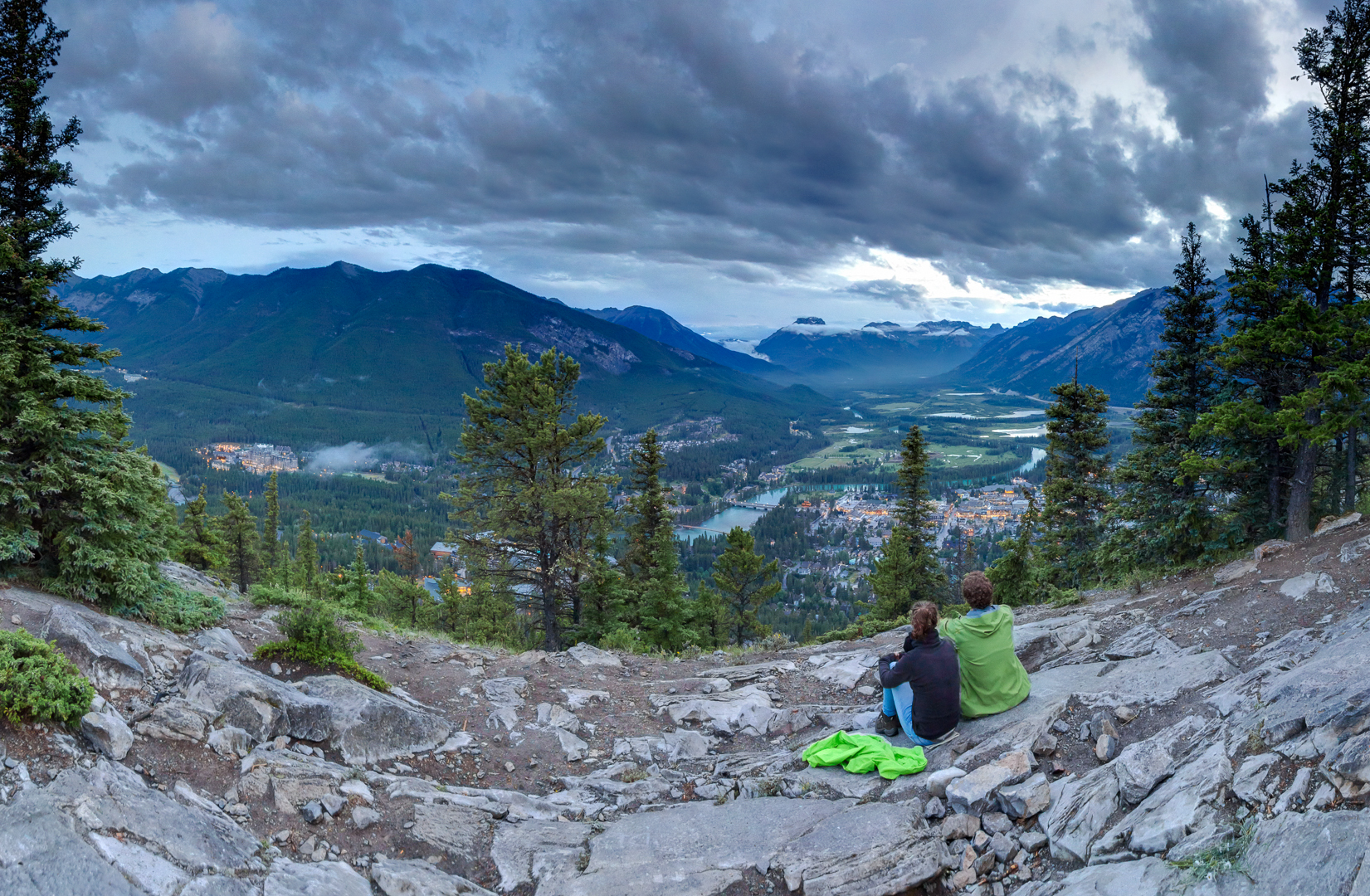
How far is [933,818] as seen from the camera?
6.46 m

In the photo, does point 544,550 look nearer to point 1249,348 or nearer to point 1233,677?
point 1233,677

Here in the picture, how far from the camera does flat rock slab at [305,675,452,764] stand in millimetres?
8297

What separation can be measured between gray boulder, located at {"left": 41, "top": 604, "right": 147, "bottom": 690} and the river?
126026mm

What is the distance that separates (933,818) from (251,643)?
10.7m

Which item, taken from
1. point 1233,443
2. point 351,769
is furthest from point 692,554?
point 351,769

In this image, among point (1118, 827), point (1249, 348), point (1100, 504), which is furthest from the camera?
point (1100, 504)

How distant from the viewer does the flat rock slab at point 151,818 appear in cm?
525

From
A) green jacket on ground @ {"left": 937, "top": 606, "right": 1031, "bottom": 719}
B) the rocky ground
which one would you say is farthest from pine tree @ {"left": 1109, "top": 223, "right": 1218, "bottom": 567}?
green jacket on ground @ {"left": 937, "top": 606, "right": 1031, "bottom": 719}

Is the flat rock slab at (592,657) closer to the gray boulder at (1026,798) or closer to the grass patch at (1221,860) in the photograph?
the gray boulder at (1026,798)

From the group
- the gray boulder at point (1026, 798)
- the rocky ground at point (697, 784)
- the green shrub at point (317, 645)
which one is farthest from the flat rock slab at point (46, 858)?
the gray boulder at point (1026, 798)

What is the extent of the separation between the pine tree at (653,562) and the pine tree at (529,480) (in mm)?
4352

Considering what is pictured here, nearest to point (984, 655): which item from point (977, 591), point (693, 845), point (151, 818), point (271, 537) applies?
point (977, 591)

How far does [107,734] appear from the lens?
20.8 feet

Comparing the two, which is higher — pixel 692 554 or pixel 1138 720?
pixel 1138 720
